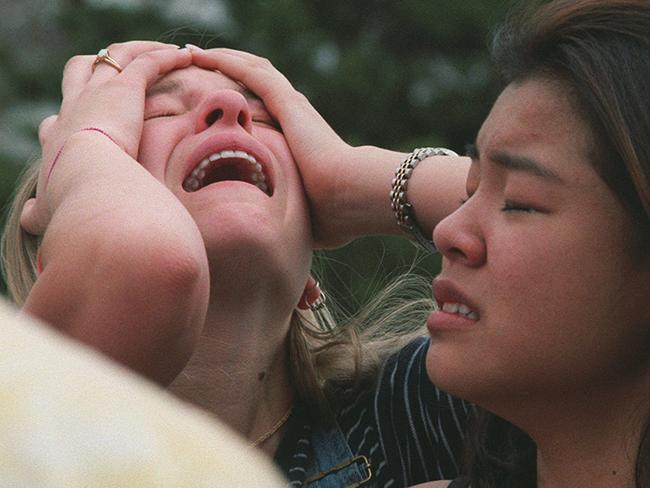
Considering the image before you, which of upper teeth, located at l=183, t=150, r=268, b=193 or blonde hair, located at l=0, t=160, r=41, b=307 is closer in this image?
upper teeth, located at l=183, t=150, r=268, b=193

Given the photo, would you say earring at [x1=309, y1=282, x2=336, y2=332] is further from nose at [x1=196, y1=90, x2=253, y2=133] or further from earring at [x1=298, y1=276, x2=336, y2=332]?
nose at [x1=196, y1=90, x2=253, y2=133]

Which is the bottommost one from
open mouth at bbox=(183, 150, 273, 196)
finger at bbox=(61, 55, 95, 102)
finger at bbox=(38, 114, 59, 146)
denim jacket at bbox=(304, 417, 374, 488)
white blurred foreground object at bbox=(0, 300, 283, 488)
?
denim jacket at bbox=(304, 417, 374, 488)

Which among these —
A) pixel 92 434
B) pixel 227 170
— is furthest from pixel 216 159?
pixel 92 434

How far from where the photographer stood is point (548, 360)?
59.1 inches

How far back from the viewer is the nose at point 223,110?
217cm

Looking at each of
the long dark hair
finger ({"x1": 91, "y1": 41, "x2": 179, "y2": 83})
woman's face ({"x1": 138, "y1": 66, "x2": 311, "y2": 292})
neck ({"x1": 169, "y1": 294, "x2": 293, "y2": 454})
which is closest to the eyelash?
woman's face ({"x1": 138, "y1": 66, "x2": 311, "y2": 292})

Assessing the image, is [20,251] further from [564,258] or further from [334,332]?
[564,258]

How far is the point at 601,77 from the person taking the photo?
1.54 meters

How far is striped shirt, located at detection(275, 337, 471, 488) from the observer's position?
209cm

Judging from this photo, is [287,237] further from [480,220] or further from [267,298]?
[480,220]

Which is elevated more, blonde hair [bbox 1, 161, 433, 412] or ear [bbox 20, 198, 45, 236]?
ear [bbox 20, 198, 45, 236]

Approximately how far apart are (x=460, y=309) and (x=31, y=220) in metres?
0.95

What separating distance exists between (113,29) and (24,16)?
0.61 meters

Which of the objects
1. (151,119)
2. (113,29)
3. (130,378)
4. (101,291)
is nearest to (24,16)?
(113,29)
